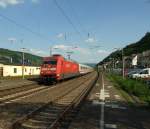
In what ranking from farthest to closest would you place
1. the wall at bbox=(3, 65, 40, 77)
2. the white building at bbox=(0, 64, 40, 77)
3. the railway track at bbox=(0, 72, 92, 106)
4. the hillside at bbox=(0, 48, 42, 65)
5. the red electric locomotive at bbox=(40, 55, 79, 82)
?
the hillside at bbox=(0, 48, 42, 65)
the wall at bbox=(3, 65, 40, 77)
the white building at bbox=(0, 64, 40, 77)
the red electric locomotive at bbox=(40, 55, 79, 82)
the railway track at bbox=(0, 72, 92, 106)

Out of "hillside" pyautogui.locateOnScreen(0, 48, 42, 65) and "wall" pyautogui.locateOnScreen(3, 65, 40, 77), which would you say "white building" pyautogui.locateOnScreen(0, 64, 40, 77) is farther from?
"hillside" pyautogui.locateOnScreen(0, 48, 42, 65)

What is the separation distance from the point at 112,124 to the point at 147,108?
249 inches

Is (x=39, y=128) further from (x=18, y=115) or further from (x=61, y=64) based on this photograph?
(x=61, y=64)

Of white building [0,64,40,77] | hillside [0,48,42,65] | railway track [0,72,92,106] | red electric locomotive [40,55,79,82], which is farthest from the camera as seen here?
hillside [0,48,42,65]

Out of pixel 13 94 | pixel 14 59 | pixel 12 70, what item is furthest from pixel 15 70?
pixel 14 59

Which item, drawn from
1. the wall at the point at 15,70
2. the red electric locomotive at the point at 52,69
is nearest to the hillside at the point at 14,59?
the wall at the point at 15,70

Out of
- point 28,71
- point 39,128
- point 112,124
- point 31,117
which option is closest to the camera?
point 39,128

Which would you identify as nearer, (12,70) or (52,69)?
(52,69)

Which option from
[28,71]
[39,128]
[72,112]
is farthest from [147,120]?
[28,71]

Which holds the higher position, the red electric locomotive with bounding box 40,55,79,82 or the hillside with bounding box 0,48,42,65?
the hillside with bounding box 0,48,42,65

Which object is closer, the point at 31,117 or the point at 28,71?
the point at 31,117

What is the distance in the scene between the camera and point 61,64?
1722 inches

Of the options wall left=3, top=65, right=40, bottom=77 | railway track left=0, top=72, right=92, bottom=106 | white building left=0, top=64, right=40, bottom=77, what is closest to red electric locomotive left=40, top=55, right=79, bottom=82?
railway track left=0, top=72, right=92, bottom=106

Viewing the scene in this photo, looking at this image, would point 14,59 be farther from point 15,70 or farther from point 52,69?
point 52,69
